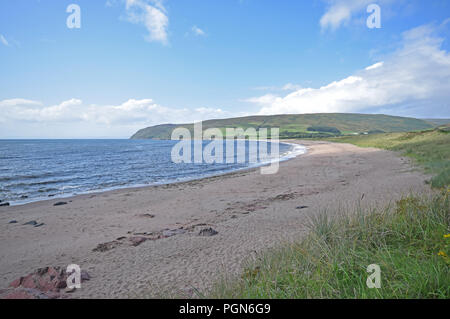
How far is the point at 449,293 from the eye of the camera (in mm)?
2789

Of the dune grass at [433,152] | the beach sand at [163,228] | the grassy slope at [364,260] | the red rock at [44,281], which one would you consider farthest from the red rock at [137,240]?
the dune grass at [433,152]

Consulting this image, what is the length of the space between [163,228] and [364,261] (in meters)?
7.76

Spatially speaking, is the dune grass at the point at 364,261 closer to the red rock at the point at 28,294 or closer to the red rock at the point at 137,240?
the red rock at the point at 28,294

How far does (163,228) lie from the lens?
984 centimetres

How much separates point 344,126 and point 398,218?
210 meters

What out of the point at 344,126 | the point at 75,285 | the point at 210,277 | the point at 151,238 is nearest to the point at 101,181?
the point at 151,238

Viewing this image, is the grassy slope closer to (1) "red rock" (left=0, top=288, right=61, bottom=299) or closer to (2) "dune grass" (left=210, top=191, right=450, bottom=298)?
(2) "dune grass" (left=210, top=191, right=450, bottom=298)

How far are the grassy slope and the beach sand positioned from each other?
4.83ft

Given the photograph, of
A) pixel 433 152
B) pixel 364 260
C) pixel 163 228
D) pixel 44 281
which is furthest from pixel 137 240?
pixel 433 152

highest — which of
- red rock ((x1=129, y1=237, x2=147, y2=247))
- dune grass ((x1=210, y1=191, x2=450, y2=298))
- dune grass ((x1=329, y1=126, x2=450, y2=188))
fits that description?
dune grass ((x1=329, y1=126, x2=450, y2=188))

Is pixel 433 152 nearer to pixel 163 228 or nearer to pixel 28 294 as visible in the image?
pixel 163 228

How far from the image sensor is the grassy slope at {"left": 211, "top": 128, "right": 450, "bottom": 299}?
3.06m

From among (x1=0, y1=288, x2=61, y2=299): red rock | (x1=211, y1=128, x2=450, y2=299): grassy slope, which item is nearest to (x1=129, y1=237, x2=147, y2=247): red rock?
(x1=0, y1=288, x2=61, y2=299): red rock
